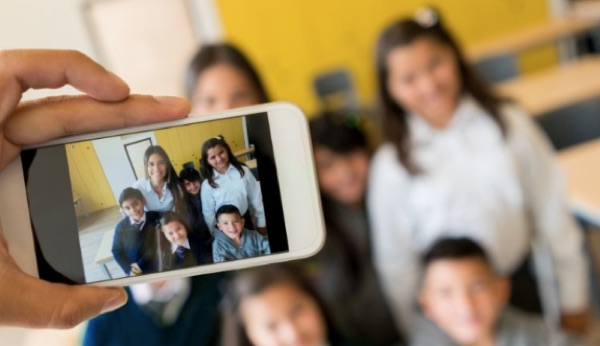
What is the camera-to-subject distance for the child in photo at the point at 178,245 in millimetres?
390

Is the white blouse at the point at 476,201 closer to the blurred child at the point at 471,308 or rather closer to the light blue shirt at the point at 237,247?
the blurred child at the point at 471,308

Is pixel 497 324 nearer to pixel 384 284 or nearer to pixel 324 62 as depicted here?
pixel 384 284

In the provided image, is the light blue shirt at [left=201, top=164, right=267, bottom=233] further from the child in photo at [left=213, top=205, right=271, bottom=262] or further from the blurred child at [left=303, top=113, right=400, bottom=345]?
the blurred child at [left=303, top=113, right=400, bottom=345]

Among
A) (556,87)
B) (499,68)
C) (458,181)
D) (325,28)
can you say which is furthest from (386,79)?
(325,28)

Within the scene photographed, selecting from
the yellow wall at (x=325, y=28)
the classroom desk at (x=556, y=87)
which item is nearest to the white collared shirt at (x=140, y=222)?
the classroom desk at (x=556, y=87)

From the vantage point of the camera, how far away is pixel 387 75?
109 centimetres

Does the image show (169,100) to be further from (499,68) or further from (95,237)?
(499,68)

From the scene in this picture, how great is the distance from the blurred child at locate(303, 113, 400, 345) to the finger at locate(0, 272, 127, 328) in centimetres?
56

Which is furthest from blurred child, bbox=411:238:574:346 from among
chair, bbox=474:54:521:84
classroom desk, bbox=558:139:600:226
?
chair, bbox=474:54:521:84

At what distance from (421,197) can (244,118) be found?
71cm

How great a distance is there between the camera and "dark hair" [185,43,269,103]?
0.90 meters

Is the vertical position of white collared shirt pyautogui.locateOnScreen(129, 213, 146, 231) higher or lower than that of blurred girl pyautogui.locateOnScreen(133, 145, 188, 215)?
lower

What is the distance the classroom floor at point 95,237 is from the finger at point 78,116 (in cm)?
6

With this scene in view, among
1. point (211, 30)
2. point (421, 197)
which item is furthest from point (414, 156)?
point (211, 30)
